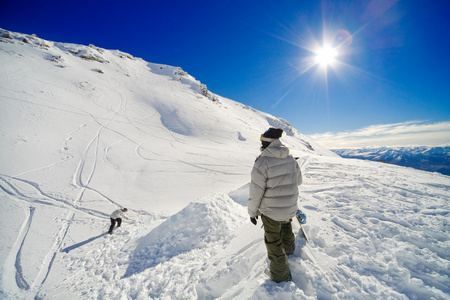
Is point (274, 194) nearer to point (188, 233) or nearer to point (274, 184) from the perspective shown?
point (274, 184)

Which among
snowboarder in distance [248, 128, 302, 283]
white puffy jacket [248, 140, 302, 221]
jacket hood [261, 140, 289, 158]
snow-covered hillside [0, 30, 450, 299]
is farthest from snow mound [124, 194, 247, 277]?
jacket hood [261, 140, 289, 158]

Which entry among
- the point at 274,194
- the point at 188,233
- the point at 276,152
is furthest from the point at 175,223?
the point at 276,152

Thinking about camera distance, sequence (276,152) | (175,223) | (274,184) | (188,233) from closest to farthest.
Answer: (276,152) → (274,184) → (188,233) → (175,223)

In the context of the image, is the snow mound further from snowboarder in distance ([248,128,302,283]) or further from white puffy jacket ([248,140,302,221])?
white puffy jacket ([248,140,302,221])

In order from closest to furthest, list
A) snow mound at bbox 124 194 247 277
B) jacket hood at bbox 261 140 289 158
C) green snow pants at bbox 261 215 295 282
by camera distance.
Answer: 1. jacket hood at bbox 261 140 289 158
2. green snow pants at bbox 261 215 295 282
3. snow mound at bbox 124 194 247 277

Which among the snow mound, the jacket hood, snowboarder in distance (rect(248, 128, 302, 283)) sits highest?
the jacket hood

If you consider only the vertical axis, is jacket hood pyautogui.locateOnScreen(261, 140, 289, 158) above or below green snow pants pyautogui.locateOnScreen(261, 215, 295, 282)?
above

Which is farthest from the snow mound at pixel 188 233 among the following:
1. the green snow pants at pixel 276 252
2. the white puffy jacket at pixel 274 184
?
the white puffy jacket at pixel 274 184

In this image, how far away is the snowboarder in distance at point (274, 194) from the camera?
282cm

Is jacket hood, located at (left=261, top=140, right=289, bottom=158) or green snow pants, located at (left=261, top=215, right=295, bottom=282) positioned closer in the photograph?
jacket hood, located at (left=261, top=140, right=289, bottom=158)

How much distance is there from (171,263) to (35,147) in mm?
18258

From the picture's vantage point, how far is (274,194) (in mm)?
2877

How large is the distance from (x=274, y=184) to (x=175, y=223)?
541 cm

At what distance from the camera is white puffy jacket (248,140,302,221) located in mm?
2816
